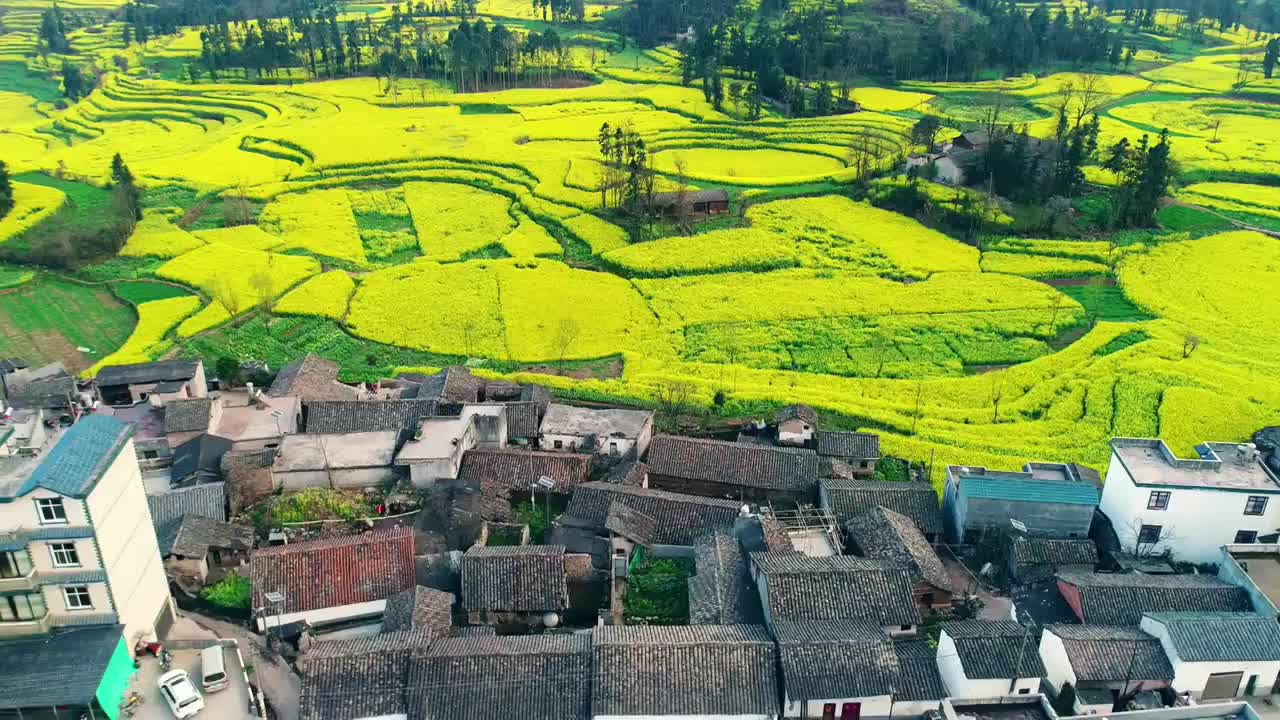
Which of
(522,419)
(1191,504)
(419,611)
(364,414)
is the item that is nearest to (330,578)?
(419,611)

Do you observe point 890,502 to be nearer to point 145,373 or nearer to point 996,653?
point 996,653

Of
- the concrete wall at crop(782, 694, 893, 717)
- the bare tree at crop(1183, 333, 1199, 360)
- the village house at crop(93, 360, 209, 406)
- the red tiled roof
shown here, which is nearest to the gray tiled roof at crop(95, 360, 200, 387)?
the village house at crop(93, 360, 209, 406)

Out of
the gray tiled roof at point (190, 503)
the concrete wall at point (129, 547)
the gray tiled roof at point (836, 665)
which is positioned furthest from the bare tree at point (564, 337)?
the gray tiled roof at point (836, 665)

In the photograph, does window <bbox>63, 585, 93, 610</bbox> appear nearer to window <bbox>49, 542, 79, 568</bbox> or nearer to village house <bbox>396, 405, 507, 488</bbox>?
window <bbox>49, 542, 79, 568</bbox>

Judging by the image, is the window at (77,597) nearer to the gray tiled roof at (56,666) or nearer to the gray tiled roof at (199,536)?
the gray tiled roof at (56,666)

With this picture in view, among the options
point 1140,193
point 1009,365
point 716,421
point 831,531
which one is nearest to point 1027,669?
point 831,531

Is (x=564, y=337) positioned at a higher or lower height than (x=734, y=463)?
lower
